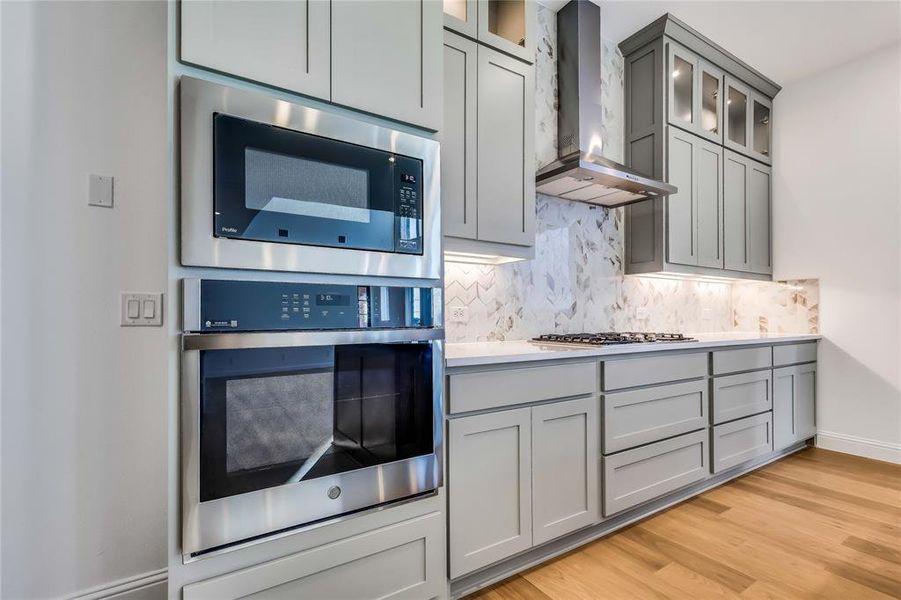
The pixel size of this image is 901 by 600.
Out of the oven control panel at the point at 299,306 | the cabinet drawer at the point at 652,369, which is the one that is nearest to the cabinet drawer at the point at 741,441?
the cabinet drawer at the point at 652,369

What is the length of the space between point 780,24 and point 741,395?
241 cm

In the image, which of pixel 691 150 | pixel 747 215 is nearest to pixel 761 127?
pixel 747 215

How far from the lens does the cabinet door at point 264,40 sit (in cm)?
111

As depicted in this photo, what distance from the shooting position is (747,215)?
3594 millimetres

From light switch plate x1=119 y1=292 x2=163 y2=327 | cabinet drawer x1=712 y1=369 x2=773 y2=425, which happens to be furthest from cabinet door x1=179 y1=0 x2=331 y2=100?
cabinet drawer x1=712 y1=369 x2=773 y2=425

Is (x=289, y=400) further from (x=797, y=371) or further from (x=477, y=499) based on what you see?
(x=797, y=371)

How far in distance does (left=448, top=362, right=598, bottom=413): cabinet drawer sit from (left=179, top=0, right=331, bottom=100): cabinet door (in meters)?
1.07

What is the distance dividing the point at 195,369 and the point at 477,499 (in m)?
1.10

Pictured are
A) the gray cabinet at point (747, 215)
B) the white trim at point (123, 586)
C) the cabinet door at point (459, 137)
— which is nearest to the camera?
the white trim at point (123, 586)

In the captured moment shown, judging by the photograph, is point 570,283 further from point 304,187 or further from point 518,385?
Result: point 304,187

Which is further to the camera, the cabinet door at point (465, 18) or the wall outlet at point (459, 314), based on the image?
the wall outlet at point (459, 314)

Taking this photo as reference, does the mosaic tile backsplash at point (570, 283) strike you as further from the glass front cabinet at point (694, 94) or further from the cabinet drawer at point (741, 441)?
the cabinet drawer at point (741, 441)

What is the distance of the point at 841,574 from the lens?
1860mm

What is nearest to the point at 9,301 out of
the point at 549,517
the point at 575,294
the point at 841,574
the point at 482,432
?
the point at 482,432
